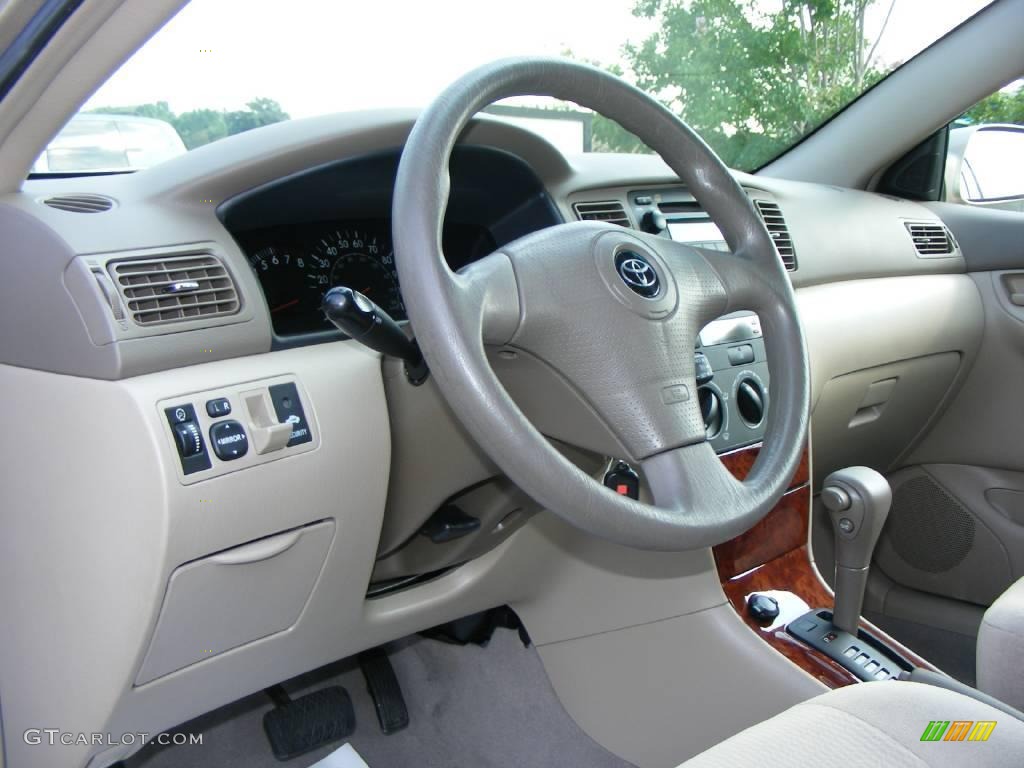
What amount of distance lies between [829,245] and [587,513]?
4.78ft

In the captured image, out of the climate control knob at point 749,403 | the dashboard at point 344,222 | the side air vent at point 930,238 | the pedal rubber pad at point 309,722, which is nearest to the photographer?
the dashboard at point 344,222

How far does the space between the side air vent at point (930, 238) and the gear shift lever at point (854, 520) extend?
44.6 inches

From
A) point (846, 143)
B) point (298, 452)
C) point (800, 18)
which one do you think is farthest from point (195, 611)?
point (846, 143)

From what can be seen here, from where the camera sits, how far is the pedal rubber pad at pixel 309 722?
1.68 m

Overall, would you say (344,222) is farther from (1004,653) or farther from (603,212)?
(1004,653)

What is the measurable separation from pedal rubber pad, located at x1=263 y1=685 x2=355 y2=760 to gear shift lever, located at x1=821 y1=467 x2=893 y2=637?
94cm

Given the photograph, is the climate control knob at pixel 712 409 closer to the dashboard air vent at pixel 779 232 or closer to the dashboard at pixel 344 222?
the dashboard at pixel 344 222

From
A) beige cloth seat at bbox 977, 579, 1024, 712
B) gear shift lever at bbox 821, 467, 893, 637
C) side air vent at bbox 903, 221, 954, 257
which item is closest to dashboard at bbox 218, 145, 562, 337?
gear shift lever at bbox 821, 467, 893, 637

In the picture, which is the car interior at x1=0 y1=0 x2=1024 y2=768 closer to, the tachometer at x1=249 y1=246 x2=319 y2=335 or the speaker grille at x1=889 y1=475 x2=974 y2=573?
the tachometer at x1=249 y1=246 x2=319 y2=335

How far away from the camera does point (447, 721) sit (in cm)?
184

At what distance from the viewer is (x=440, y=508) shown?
1.51m

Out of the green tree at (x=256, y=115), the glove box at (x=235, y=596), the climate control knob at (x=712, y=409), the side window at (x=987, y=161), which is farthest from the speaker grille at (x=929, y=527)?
the green tree at (x=256, y=115)

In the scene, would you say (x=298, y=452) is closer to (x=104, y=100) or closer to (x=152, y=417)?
(x=152, y=417)

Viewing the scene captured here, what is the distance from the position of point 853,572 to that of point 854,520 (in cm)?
11
